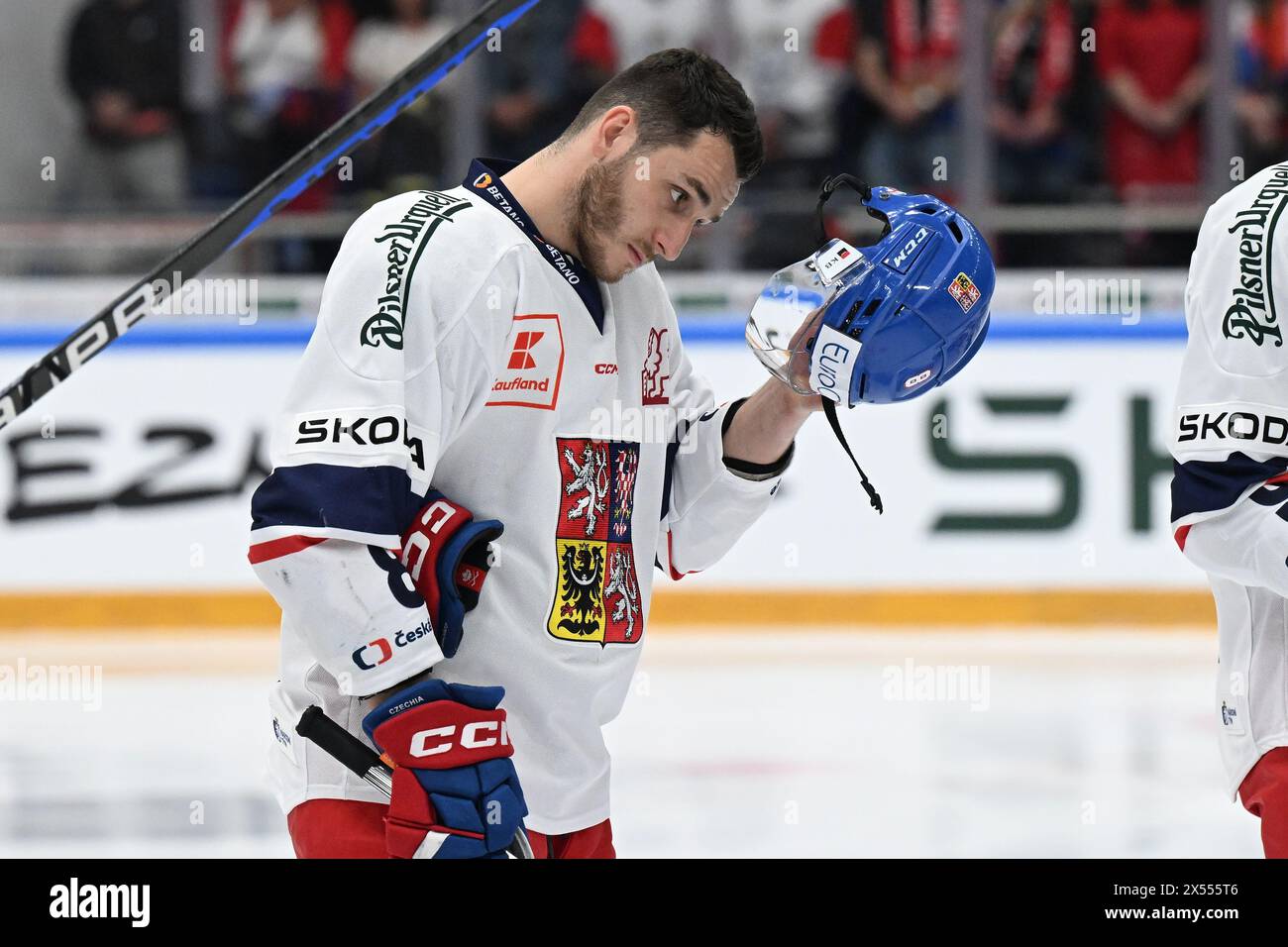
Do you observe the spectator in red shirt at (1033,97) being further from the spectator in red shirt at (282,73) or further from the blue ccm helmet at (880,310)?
the blue ccm helmet at (880,310)

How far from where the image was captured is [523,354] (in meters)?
1.90

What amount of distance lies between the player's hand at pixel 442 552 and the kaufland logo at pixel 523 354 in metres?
0.16

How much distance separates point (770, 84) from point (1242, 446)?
5037 millimetres

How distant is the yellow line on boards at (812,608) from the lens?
597 centimetres

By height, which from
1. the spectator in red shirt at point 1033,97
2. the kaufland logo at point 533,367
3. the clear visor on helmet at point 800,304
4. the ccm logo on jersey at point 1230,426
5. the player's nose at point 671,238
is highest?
the spectator in red shirt at point 1033,97

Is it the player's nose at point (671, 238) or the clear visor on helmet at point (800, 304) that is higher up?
the player's nose at point (671, 238)

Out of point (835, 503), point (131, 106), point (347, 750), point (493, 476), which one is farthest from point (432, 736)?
point (131, 106)

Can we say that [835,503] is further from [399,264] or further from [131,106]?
[399,264]

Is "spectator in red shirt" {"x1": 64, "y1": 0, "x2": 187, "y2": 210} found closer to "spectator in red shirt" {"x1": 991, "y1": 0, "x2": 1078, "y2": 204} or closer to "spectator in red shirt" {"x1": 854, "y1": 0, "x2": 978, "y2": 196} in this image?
"spectator in red shirt" {"x1": 854, "y1": 0, "x2": 978, "y2": 196}

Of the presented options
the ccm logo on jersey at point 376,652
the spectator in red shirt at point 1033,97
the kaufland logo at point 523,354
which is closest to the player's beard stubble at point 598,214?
the kaufland logo at point 523,354

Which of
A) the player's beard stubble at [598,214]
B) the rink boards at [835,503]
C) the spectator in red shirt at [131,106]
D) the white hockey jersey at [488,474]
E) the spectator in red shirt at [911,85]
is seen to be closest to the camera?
the white hockey jersey at [488,474]

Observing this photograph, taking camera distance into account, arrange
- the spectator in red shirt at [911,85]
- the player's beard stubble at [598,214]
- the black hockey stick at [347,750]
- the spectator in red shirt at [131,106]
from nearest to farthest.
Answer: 1. the black hockey stick at [347,750]
2. the player's beard stubble at [598,214]
3. the spectator in red shirt at [911,85]
4. the spectator in red shirt at [131,106]

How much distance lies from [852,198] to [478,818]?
5.14m

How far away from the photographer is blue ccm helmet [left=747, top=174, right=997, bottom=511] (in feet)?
6.53
